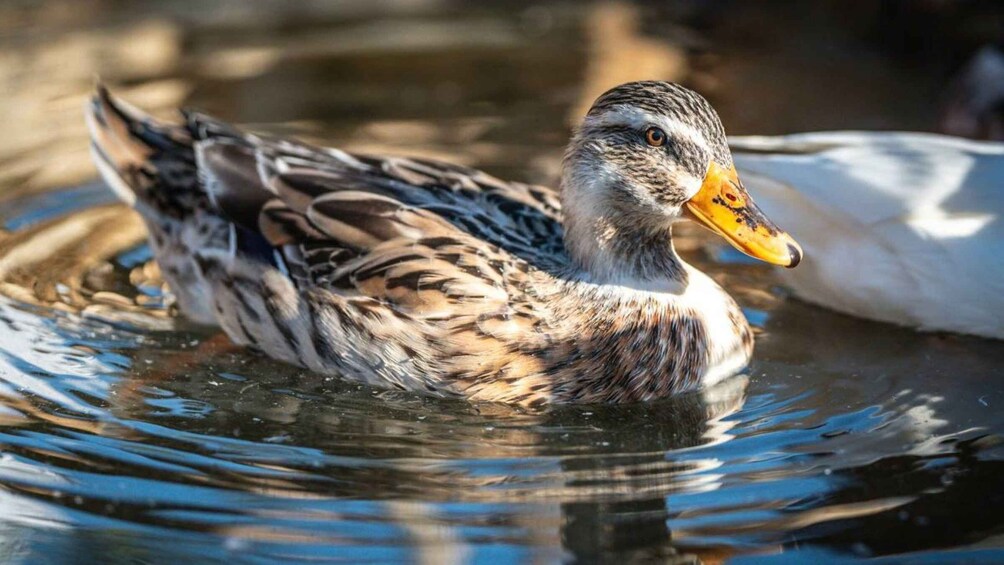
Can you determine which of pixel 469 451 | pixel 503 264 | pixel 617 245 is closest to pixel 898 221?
pixel 617 245

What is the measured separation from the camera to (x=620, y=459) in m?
5.41

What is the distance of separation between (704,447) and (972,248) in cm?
201

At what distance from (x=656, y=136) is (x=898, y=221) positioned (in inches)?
68.2

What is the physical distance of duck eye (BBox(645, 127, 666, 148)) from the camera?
18.6 feet

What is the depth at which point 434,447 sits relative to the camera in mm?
5465

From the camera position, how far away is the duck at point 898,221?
22.0 ft

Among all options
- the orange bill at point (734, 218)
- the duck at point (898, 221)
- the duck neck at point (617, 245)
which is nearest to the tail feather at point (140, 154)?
the duck neck at point (617, 245)

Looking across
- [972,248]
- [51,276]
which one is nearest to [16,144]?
[51,276]

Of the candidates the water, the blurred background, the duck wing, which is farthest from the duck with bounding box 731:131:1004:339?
the blurred background

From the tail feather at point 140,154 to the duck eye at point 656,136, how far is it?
7.87ft

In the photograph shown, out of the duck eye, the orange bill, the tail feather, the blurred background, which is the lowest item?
the orange bill

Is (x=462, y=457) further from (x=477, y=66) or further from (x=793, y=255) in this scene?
(x=477, y=66)

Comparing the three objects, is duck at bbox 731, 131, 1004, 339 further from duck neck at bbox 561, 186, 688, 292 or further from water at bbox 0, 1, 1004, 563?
duck neck at bbox 561, 186, 688, 292

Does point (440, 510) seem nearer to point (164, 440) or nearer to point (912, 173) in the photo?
point (164, 440)
